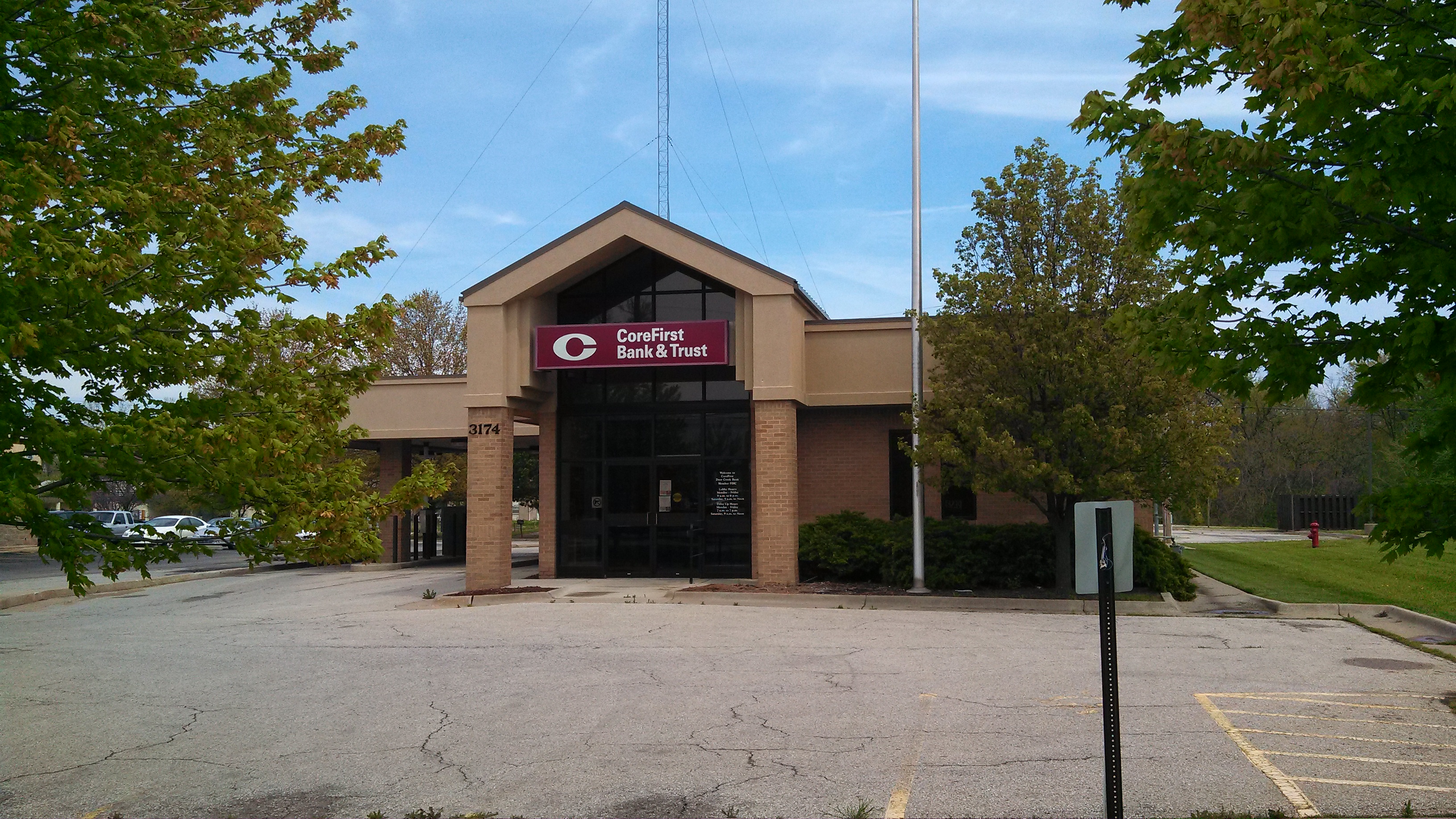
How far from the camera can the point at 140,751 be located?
28.6 feet

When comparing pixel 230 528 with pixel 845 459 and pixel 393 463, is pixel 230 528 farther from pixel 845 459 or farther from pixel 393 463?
pixel 393 463

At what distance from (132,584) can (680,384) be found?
14.3 metres

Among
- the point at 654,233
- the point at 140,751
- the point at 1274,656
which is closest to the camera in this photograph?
the point at 140,751

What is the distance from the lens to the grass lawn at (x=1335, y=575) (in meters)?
19.0

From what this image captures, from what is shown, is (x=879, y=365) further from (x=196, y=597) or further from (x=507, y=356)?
(x=196, y=597)

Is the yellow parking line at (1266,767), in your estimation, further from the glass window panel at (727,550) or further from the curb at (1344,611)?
the glass window panel at (727,550)

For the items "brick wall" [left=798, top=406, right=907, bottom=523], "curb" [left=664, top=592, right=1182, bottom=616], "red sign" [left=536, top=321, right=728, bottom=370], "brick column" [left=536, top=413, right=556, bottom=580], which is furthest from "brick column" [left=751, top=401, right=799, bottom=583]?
"brick column" [left=536, top=413, right=556, bottom=580]

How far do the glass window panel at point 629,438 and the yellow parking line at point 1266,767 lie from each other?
1418 centimetres

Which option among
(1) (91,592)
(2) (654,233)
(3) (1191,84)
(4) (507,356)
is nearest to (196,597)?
(1) (91,592)

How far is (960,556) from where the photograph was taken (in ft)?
64.1

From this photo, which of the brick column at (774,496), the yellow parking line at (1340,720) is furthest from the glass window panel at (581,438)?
the yellow parking line at (1340,720)

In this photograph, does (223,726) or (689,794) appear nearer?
(689,794)

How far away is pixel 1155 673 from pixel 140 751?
954 centimetres

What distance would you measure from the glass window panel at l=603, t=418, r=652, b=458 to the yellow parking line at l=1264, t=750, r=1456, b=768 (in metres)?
15.5
